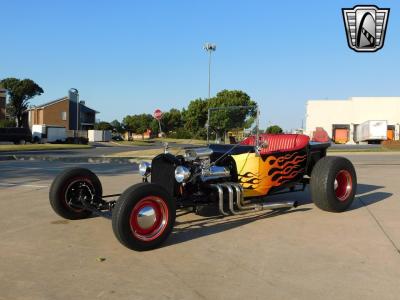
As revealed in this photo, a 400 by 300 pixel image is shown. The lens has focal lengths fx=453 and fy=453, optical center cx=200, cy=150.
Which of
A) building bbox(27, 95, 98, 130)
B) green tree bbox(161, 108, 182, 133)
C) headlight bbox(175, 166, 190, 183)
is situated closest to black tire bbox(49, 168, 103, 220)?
headlight bbox(175, 166, 190, 183)

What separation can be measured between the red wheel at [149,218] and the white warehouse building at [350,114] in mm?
65193

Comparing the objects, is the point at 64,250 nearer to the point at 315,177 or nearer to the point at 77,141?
the point at 315,177

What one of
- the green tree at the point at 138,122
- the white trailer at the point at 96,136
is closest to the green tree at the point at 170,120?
the green tree at the point at 138,122

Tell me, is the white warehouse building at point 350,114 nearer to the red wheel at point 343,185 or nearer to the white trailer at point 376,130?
the white trailer at point 376,130

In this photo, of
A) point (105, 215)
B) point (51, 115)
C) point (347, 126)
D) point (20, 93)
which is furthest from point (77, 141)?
point (105, 215)

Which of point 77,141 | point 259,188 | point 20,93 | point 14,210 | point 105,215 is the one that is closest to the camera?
point 105,215

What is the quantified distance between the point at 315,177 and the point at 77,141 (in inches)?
1802

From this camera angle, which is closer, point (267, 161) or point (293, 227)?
point (293, 227)

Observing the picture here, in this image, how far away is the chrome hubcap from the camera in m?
4.72

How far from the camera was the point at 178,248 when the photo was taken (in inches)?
190

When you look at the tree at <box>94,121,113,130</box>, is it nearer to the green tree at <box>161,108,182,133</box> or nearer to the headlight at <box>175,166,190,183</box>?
the green tree at <box>161,108,182,133</box>

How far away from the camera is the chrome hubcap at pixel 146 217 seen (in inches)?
186

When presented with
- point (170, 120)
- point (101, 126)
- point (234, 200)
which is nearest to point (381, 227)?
point (234, 200)

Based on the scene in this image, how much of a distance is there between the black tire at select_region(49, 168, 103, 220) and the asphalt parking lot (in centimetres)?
15
